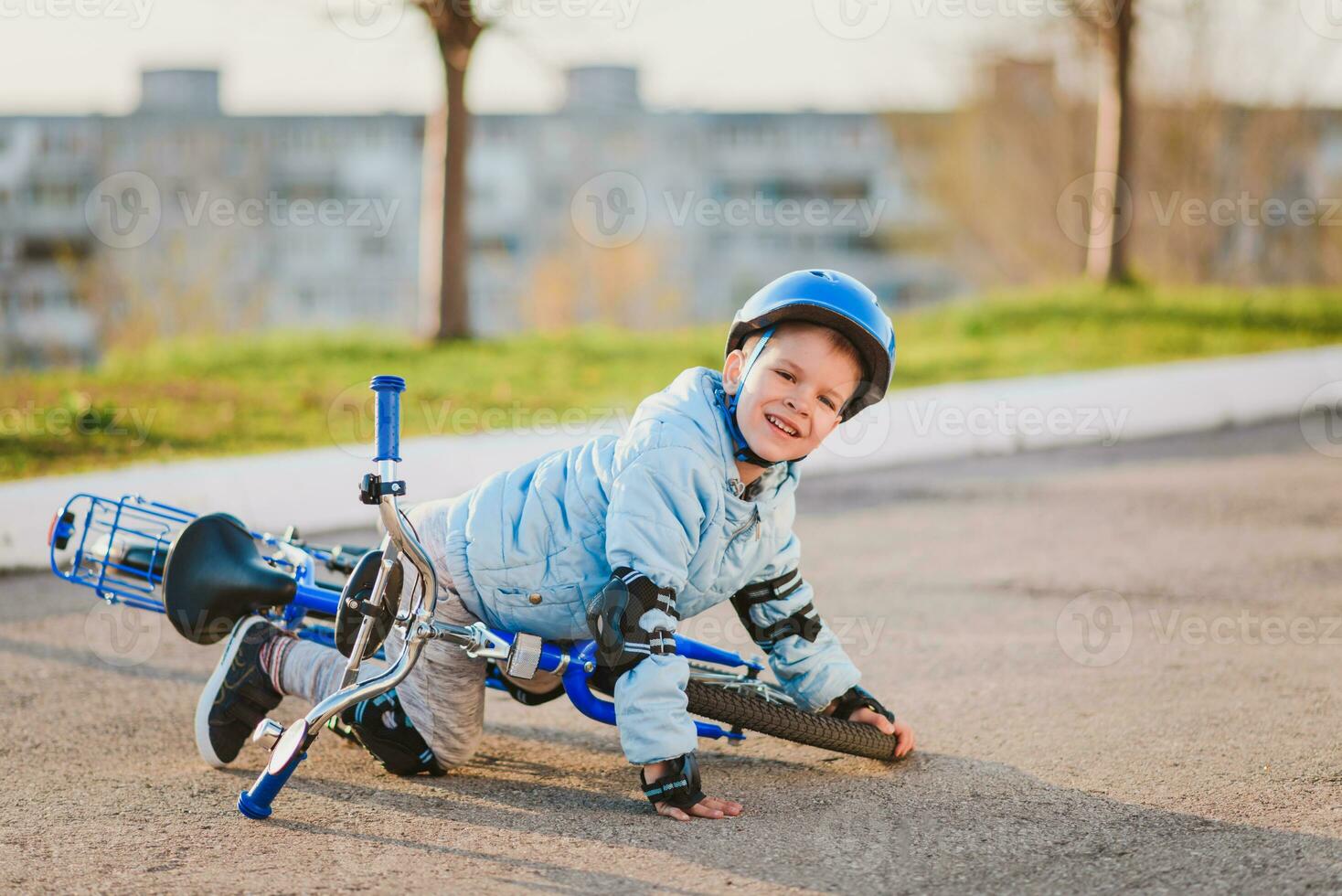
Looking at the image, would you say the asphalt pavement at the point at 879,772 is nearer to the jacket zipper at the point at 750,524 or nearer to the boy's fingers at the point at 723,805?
the boy's fingers at the point at 723,805

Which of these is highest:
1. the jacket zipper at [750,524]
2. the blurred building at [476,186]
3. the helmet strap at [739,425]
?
the blurred building at [476,186]

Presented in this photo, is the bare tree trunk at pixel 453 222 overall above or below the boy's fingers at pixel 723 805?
above

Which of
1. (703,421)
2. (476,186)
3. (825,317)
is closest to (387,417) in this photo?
(703,421)

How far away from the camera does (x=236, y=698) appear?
3695 millimetres

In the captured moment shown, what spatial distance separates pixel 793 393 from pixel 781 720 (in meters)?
0.84

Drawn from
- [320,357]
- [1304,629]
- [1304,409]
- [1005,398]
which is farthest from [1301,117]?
[1304,629]

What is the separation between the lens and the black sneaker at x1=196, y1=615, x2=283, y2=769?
3.64 metres

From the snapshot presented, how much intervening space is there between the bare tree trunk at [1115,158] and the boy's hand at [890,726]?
12286 millimetres

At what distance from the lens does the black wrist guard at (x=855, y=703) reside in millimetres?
3710

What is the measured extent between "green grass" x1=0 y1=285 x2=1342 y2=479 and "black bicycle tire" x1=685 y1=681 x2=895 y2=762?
4841 mm

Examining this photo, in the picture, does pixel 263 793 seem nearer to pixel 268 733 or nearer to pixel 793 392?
pixel 268 733

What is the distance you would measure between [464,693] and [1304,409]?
8.71 m

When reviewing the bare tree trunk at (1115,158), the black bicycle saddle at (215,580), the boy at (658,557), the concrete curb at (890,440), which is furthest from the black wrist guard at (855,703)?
the bare tree trunk at (1115,158)

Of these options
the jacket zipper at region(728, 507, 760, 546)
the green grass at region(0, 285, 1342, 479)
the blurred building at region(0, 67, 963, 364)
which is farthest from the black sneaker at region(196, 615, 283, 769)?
the blurred building at region(0, 67, 963, 364)
